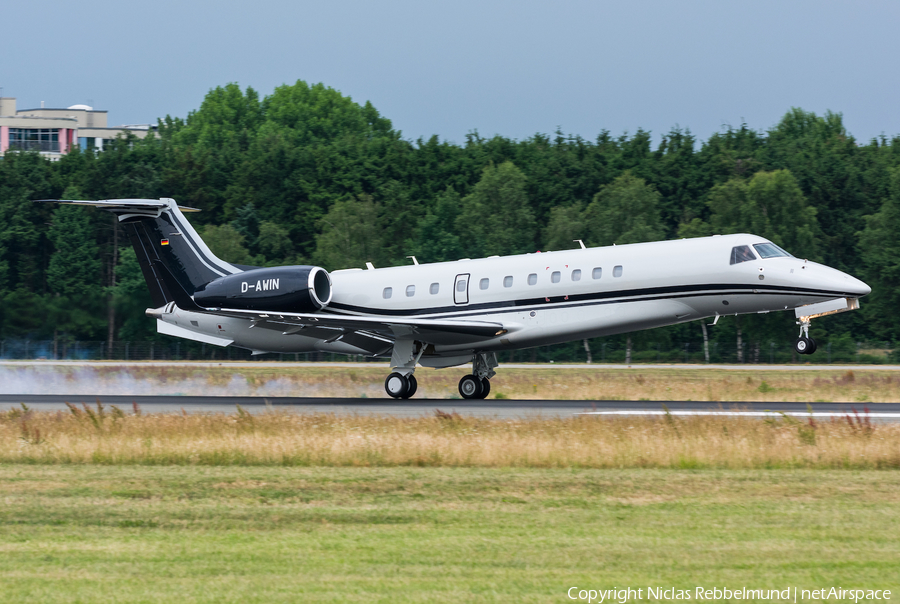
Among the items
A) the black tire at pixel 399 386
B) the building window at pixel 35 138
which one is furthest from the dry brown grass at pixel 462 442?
the building window at pixel 35 138

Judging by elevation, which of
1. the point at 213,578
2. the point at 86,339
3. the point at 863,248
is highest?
the point at 863,248

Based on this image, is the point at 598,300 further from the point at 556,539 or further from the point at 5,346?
the point at 5,346

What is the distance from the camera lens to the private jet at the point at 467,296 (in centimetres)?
2434

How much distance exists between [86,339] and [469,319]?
721 inches

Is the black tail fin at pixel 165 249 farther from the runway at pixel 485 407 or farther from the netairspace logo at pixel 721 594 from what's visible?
the netairspace logo at pixel 721 594

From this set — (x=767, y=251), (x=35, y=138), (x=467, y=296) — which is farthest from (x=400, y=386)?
(x=35, y=138)

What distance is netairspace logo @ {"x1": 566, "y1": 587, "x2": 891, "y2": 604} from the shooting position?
7.82 meters

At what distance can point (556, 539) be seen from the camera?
386 inches

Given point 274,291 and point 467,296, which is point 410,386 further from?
point 274,291

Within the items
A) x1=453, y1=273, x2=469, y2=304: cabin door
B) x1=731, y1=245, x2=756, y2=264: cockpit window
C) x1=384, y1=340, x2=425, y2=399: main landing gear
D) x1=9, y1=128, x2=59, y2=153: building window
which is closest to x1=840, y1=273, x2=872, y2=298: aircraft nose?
x1=731, y1=245, x2=756, y2=264: cockpit window

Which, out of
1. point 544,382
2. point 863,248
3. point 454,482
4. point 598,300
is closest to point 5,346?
point 544,382

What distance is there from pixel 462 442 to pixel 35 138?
13861cm

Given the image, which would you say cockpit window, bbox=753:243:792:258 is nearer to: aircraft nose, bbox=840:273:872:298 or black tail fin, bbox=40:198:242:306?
aircraft nose, bbox=840:273:872:298

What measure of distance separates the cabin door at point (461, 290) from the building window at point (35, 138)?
12615cm
